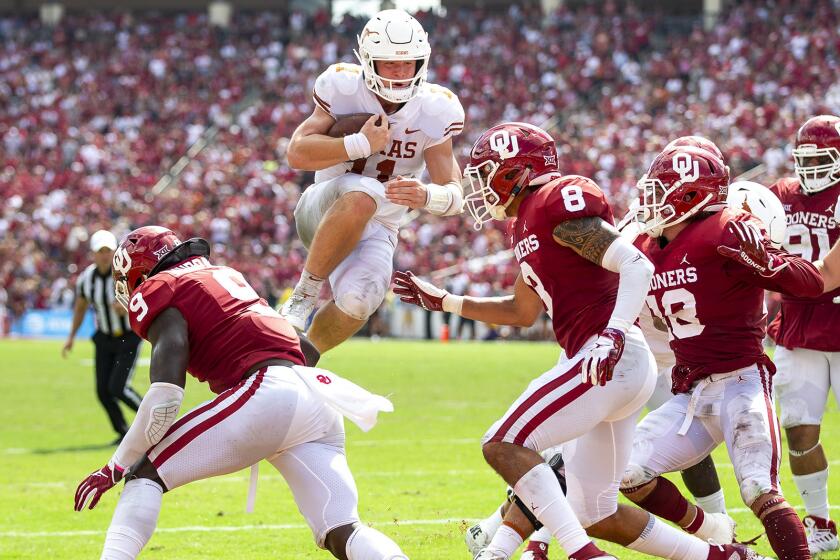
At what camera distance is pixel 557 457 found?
20.7ft

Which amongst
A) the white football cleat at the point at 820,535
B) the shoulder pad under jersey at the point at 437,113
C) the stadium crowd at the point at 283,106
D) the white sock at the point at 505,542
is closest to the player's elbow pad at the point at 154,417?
the white sock at the point at 505,542

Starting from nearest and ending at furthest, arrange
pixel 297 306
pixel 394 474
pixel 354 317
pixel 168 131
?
pixel 297 306 → pixel 354 317 → pixel 394 474 → pixel 168 131

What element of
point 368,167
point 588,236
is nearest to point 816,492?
point 588,236

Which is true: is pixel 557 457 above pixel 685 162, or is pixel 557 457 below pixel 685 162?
below

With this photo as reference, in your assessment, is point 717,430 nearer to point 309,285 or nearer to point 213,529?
point 309,285

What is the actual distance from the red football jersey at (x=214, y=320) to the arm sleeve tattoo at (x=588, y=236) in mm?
1352

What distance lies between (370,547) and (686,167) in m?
2.27

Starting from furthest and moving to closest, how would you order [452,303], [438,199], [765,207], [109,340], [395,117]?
1. [109,340]
2. [395,117]
3. [438,199]
4. [765,207]
5. [452,303]

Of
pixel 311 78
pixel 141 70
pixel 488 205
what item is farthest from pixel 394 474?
pixel 141 70

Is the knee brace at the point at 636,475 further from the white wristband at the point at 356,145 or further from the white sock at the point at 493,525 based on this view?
the white wristband at the point at 356,145

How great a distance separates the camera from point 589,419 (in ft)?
17.0

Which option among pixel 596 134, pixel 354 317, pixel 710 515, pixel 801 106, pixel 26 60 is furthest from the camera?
pixel 26 60

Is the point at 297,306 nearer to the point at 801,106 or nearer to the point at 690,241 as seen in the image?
the point at 690,241

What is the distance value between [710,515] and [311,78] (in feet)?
103
